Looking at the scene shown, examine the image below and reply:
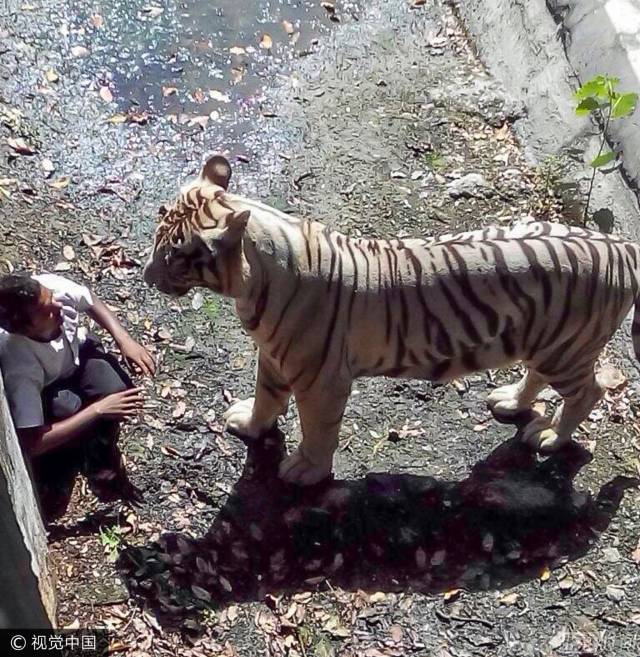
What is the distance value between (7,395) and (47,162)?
1.91 m

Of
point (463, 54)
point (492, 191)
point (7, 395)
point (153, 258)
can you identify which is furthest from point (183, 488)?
point (463, 54)

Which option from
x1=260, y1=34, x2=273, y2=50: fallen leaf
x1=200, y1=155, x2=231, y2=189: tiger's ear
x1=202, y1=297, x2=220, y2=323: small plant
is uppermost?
x1=260, y1=34, x2=273, y2=50: fallen leaf

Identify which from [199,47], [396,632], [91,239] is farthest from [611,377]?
[199,47]

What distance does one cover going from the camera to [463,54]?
6426mm

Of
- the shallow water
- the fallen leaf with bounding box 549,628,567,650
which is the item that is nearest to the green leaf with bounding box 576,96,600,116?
the shallow water

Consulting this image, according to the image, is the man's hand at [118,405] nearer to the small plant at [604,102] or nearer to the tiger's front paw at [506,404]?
the tiger's front paw at [506,404]

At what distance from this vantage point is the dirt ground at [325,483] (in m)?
4.11

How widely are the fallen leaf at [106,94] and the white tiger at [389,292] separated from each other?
7.80 feet

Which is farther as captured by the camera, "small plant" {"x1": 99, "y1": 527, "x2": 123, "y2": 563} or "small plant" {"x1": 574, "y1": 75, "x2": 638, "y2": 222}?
"small plant" {"x1": 574, "y1": 75, "x2": 638, "y2": 222}

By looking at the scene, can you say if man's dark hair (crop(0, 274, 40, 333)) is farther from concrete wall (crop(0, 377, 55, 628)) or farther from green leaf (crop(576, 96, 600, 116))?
green leaf (crop(576, 96, 600, 116))

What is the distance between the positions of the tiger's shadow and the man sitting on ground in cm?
45

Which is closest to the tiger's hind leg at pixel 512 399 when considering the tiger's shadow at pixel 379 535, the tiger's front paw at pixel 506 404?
the tiger's front paw at pixel 506 404

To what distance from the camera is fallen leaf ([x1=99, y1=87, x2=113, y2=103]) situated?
5949 mm

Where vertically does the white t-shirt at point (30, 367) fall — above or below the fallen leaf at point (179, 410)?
above
